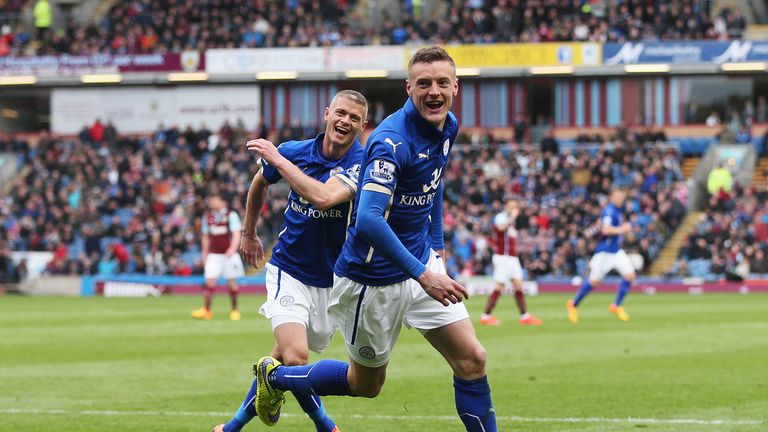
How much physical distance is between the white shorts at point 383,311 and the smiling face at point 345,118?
4.49 feet

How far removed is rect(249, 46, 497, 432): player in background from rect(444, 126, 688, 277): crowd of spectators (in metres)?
28.9

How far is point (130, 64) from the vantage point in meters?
50.5

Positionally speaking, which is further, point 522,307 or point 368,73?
point 368,73

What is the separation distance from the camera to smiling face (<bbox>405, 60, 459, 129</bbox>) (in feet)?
23.6

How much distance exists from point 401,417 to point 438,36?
3868 centimetres

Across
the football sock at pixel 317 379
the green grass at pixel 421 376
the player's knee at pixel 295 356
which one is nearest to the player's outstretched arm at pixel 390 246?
the football sock at pixel 317 379

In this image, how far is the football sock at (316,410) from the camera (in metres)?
8.67

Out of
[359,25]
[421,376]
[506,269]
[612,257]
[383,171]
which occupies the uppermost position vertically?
[359,25]

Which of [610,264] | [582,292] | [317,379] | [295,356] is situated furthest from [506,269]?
[317,379]

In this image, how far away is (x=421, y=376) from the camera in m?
13.8

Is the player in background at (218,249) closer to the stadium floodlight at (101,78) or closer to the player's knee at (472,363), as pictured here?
the player's knee at (472,363)

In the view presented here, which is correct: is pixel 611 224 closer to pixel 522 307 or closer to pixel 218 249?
pixel 522 307

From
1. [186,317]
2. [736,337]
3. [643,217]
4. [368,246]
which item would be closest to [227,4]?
[643,217]

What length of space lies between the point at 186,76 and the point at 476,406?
4386 centimetres
